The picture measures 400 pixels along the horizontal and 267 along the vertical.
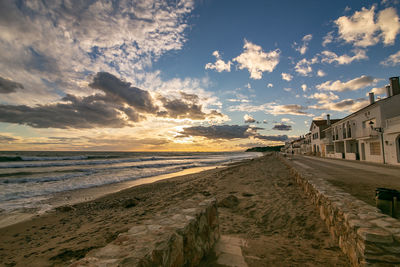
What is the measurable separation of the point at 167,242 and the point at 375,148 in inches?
1028

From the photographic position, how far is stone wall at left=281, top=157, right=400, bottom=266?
2338 mm

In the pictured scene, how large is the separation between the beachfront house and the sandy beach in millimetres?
15750

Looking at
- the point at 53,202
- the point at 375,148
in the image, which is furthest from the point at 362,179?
the point at 375,148

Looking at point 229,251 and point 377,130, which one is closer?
A: point 229,251

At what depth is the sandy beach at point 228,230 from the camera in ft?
11.5

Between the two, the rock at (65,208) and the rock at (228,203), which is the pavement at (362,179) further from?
the rock at (65,208)

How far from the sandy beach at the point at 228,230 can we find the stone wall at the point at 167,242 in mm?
565

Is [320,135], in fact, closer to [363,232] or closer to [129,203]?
[129,203]

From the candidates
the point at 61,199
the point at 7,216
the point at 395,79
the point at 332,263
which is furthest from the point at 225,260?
the point at 395,79

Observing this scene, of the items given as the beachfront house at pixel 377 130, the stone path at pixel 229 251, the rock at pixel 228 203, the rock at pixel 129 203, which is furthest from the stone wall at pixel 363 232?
the beachfront house at pixel 377 130

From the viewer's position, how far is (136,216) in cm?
641

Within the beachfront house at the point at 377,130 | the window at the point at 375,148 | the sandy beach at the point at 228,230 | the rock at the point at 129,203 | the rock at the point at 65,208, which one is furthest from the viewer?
the window at the point at 375,148

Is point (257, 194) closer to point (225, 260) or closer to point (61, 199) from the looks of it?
point (225, 260)

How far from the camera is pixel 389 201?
3.61 m
